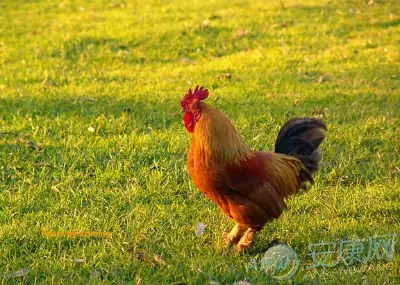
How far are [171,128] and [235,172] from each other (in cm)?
253

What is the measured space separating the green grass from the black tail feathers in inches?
18.4

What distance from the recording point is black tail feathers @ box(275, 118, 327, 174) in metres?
4.18

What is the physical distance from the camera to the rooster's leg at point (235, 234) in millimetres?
3952

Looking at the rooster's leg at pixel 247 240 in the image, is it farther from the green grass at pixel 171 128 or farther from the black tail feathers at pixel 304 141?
the black tail feathers at pixel 304 141

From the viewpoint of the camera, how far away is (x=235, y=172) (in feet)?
12.1

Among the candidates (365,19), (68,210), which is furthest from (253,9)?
(68,210)

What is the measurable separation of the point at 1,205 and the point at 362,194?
2.77 meters

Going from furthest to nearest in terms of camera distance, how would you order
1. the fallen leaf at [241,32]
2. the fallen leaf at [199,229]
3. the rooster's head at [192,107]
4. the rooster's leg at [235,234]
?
the fallen leaf at [241,32] → the fallen leaf at [199,229] → the rooster's leg at [235,234] → the rooster's head at [192,107]

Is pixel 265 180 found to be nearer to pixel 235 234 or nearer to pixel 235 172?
pixel 235 172

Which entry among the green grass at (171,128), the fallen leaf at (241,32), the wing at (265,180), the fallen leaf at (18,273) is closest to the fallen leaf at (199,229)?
the green grass at (171,128)

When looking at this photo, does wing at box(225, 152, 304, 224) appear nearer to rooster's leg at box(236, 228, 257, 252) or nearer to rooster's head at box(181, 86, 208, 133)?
rooster's leg at box(236, 228, 257, 252)

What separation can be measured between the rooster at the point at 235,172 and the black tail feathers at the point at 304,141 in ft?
0.46

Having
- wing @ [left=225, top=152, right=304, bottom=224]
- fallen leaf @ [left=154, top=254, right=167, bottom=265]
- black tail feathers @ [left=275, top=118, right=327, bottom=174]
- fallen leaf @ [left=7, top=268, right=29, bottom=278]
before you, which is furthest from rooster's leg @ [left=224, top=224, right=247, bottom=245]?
fallen leaf @ [left=7, top=268, right=29, bottom=278]

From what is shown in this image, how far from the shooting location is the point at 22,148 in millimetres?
5590
